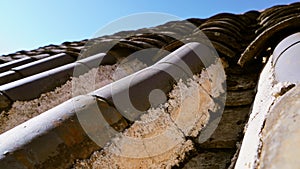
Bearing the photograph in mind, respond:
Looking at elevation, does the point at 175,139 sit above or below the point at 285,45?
below

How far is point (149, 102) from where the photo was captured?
4.12 feet

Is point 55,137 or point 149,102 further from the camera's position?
point 149,102

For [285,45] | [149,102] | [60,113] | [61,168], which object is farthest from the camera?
[285,45]

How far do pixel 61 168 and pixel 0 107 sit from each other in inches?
31.1

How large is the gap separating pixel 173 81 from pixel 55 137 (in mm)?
636

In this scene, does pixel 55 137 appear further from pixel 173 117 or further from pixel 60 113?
pixel 173 117

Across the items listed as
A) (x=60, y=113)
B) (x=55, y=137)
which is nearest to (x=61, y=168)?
(x=55, y=137)

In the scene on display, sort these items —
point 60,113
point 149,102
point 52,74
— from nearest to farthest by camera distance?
point 60,113
point 149,102
point 52,74

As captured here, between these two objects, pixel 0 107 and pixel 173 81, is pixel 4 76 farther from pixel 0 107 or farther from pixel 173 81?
pixel 173 81

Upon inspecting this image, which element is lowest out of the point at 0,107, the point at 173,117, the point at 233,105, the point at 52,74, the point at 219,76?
the point at 0,107

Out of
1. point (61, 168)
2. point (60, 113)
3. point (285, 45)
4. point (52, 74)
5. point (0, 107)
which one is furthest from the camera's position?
point (52, 74)

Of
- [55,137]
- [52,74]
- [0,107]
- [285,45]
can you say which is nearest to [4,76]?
[52,74]

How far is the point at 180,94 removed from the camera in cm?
142

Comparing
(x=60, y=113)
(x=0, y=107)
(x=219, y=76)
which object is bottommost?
(x=0, y=107)
